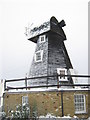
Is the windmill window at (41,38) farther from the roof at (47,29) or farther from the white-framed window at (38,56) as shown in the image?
the white-framed window at (38,56)

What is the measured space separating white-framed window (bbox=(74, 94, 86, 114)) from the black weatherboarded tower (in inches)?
101

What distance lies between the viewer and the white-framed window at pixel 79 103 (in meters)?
10.3

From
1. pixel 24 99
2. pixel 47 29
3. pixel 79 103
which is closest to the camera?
pixel 79 103

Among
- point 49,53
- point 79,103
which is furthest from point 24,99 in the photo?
point 49,53

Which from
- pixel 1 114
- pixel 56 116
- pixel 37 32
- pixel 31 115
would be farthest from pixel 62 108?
pixel 37 32

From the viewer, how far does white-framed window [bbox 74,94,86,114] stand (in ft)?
33.7

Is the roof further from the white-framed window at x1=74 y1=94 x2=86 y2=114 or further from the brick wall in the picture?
the white-framed window at x1=74 y1=94 x2=86 y2=114

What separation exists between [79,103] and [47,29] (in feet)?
18.7

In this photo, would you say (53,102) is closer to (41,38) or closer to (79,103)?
(79,103)

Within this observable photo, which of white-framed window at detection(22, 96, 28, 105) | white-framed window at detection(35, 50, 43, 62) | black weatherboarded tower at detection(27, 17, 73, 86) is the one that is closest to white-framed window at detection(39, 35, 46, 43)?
black weatherboarded tower at detection(27, 17, 73, 86)

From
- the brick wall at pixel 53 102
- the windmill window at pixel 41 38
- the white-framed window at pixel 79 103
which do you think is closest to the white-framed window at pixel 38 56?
the windmill window at pixel 41 38

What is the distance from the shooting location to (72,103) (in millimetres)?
10086

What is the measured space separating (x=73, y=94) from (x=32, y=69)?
470 centimetres

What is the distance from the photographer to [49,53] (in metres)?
13.6
